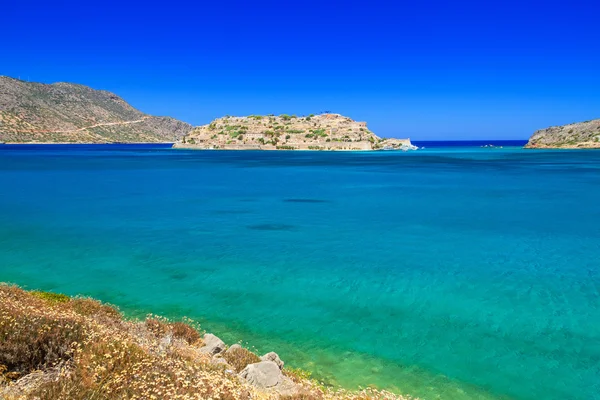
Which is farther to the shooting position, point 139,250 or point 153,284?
point 139,250

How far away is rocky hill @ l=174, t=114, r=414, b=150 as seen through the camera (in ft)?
485

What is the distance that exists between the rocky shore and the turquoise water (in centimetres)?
179

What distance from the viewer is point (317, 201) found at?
3381 cm

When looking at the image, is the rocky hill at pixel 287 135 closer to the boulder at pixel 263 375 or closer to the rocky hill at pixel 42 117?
the rocky hill at pixel 42 117

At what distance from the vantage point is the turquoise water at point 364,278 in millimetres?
8906

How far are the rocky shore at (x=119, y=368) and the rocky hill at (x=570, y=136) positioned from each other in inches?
6155

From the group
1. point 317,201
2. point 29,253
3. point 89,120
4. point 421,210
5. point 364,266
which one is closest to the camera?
point 364,266

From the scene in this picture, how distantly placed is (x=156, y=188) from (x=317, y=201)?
16838mm

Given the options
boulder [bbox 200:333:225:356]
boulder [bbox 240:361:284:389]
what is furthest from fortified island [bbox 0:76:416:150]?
boulder [bbox 240:361:284:389]

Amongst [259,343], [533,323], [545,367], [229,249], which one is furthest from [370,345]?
[229,249]

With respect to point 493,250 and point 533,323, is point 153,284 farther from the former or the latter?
point 493,250

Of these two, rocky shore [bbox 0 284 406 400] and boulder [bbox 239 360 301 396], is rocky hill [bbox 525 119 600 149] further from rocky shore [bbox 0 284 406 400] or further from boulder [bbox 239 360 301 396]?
rocky shore [bbox 0 284 406 400]

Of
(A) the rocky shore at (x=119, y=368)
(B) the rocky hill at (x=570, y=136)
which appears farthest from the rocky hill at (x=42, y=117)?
(A) the rocky shore at (x=119, y=368)

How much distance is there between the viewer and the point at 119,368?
5508mm
